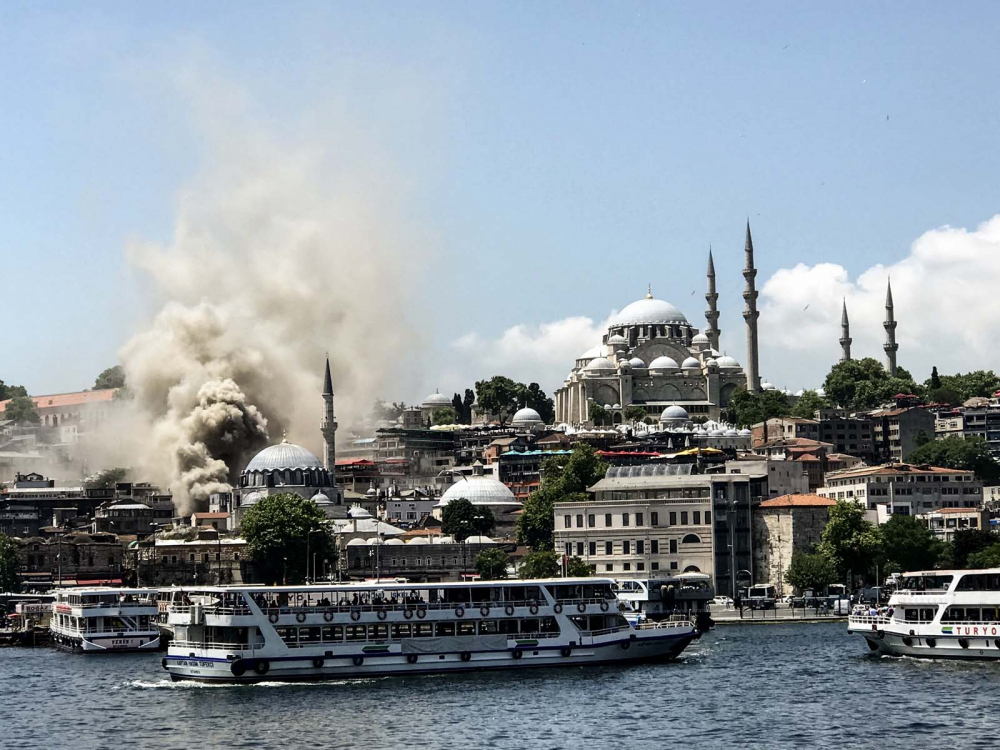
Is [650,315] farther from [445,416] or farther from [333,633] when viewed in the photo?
[333,633]

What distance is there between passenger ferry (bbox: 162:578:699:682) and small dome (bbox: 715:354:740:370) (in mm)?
120361

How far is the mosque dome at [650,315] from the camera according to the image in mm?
194875

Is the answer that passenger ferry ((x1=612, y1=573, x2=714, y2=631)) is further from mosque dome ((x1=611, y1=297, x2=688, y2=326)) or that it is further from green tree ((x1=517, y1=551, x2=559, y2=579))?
mosque dome ((x1=611, y1=297, x2=688, y2=326))

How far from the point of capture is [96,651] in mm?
84500

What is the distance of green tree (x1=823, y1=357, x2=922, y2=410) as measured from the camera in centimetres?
18725

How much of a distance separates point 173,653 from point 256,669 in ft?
10.9

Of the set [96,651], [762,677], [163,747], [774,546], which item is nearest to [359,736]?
[163,747]

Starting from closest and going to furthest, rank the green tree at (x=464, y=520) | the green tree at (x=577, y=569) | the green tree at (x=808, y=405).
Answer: the green tree at (x=577, y=569) → the green tree at (x=464, y=520) → the green tree at (x=808, y=405)

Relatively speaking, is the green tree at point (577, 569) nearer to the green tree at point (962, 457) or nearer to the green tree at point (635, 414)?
the green tree at point (962, 457)

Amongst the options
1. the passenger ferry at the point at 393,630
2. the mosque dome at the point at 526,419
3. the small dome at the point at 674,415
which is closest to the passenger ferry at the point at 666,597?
the passenger ferry at the point at 393,630

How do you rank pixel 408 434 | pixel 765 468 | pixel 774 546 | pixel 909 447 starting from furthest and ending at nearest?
pixel 408 434 → pixel 909 447 → pixel 765 468 → pixel 774 546

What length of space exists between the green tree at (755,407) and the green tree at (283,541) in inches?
2417

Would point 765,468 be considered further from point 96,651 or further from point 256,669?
point 256,669

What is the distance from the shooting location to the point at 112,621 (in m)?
85.7
